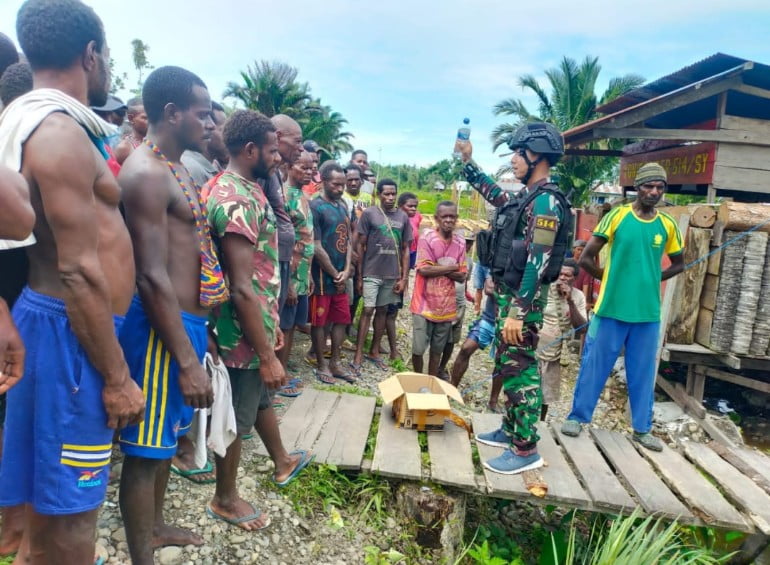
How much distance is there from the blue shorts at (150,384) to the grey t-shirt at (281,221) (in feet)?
5.97

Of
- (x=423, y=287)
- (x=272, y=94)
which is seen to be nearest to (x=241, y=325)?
(x=423, y=287)

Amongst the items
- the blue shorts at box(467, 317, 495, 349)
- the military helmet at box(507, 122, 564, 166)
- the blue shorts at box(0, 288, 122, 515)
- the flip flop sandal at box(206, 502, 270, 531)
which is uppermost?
the military helmet at box(507, 122, 564, 166)

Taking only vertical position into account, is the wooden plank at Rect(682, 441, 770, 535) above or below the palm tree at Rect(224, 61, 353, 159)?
below

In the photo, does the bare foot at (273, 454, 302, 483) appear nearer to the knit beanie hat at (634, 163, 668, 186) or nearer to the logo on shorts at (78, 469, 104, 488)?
the logo on shorts at (78, 469, 104, 488)

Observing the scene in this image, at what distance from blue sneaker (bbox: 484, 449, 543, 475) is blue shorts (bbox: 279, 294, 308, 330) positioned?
6.89 feet

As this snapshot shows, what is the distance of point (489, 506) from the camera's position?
4.02 metres

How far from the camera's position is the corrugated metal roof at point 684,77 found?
669cm

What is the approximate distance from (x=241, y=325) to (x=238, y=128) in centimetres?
96

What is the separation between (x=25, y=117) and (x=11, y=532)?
1.84 m

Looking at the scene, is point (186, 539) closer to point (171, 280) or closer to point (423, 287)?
point (171, 280)

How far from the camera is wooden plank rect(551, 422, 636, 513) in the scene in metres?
3.16

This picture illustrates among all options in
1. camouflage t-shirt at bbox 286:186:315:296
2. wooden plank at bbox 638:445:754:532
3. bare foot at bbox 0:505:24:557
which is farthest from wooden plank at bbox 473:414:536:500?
bare foot at bbox 0:505:24:557

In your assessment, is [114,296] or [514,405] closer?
[114,296]

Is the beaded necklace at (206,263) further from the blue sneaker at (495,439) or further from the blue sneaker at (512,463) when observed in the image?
the blue sneaker at (495,439)
